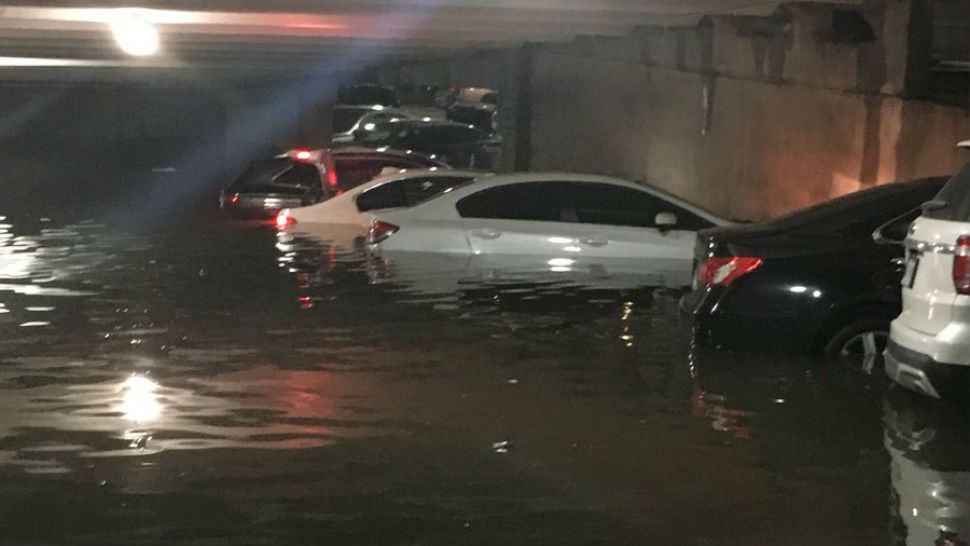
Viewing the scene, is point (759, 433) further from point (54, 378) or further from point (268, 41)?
point (268, 41)

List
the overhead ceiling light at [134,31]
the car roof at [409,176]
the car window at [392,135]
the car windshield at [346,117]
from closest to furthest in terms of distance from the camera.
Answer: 1. the car roof at [409,176]
2. the overhead ceiling light at [134,31]
3. the car window at [392,135]
4. the car windshield at [346,117]

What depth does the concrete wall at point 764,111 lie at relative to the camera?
14.3 meters

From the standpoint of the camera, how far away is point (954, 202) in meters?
7.66

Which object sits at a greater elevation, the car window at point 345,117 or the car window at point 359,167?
the car window at point 359,167

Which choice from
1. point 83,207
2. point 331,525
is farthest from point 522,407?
point 83,207

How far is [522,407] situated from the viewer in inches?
356

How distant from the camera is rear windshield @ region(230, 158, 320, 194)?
20.1 meters

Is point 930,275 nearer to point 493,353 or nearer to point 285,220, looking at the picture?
point 493,353

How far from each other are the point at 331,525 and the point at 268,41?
18.6 metres

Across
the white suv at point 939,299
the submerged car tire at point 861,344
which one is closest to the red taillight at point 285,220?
the submerged car tire at point 861,344

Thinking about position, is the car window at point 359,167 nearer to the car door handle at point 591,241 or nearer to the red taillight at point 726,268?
the car door handle at point 591,241

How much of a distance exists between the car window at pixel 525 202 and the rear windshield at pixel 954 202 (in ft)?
21.6

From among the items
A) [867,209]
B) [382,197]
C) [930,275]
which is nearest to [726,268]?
[867,209]

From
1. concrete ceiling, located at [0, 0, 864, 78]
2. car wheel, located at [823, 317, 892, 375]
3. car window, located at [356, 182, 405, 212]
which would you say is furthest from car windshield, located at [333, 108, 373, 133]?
car wheel, located at [823, 317, 892, 375]
